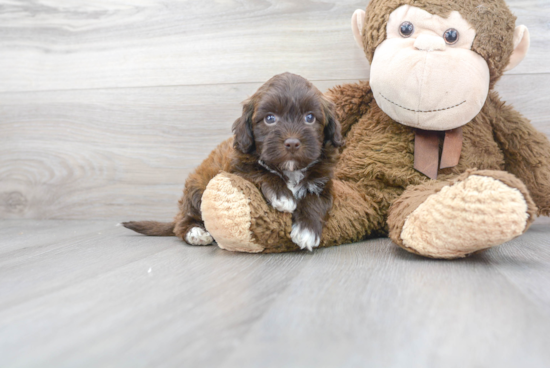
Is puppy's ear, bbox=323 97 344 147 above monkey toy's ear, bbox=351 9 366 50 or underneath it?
underneath

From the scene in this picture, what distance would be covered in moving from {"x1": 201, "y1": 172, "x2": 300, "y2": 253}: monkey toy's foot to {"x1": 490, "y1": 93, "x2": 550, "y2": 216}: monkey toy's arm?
0.97 meters

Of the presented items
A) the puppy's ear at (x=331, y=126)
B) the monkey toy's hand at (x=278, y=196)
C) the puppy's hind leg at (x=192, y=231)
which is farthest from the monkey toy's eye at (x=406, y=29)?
the puppy's hind leg at (x=192, y=231)

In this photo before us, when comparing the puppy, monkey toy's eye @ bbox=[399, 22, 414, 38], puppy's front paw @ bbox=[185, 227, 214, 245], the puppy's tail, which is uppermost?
monkey toy's eye @ bbox=[399, 22, 414, 38]

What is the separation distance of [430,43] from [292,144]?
619mm

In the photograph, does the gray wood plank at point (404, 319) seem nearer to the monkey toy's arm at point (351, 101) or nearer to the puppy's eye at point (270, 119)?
the puppy's eye at point (270, 119)

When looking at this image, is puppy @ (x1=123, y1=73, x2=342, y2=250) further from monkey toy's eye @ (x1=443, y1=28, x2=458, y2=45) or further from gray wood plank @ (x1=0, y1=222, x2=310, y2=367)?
monkey toy's eye @ (x1=443, y1=28, x2=458, y2=45)

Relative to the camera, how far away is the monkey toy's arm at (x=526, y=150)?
1.74 m

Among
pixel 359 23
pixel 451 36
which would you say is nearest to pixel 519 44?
pixel 451 36

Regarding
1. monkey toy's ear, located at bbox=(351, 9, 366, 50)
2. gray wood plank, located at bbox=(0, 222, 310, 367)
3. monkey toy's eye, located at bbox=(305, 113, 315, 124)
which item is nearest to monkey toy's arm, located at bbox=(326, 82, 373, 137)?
monkey toy's ear, located at bbox=(351, 9, 366, 50)

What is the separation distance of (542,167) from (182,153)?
1.64 metres

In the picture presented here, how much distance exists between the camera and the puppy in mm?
1367

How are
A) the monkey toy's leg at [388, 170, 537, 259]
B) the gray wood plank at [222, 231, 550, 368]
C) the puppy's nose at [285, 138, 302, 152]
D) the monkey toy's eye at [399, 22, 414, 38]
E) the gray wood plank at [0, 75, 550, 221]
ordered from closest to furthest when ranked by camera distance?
the gray wood plank at [222, 231, 550, 368]
the monkey toy's leg at [388, 170, 537, 259]
the puppy's nose at [285, 138, 302, 152]
the monkey toy's eye at [399, 22, 414, 38]
the gray wood plank at [0, 75, 550, 221]

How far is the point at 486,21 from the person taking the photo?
60.3 inches

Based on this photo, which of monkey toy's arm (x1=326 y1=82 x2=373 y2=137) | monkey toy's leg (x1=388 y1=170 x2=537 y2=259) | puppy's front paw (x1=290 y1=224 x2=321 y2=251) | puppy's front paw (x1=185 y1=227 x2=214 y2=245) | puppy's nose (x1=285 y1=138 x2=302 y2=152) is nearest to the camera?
monkey toy's leg (x1=388 y1=170 x2=537 y2=259)
